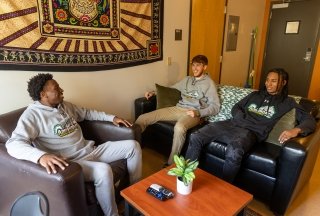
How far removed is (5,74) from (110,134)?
92cm

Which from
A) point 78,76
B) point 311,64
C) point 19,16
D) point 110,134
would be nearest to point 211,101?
point 110,134

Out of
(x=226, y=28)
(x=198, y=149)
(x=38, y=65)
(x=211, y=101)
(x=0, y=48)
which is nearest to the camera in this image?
(x=0, y=48)

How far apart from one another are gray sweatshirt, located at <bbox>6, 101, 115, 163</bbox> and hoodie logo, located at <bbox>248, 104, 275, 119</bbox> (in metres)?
1.50

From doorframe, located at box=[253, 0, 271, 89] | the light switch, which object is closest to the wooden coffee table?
the light switch

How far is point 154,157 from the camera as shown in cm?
260

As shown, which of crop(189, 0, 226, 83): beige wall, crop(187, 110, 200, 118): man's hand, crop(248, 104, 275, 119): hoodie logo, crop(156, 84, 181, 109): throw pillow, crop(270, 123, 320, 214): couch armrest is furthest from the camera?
crop(189, 0, 226, 83): beige wall

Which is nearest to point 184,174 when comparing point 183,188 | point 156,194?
point 183,188

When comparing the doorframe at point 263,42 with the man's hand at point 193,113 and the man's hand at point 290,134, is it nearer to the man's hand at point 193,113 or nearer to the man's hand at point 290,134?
the man's hand at point 193,113

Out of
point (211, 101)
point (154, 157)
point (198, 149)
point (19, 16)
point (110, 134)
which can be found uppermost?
point (19, 16)

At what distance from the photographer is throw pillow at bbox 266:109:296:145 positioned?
77.9 inches

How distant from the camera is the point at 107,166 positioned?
153 centimetres

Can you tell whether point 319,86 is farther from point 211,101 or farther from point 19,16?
point 19,16

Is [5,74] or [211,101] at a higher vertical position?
[5,74]

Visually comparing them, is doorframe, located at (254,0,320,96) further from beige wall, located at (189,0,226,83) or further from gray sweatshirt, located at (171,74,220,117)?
gray sweatshirt, located at (171,74,220,117)
